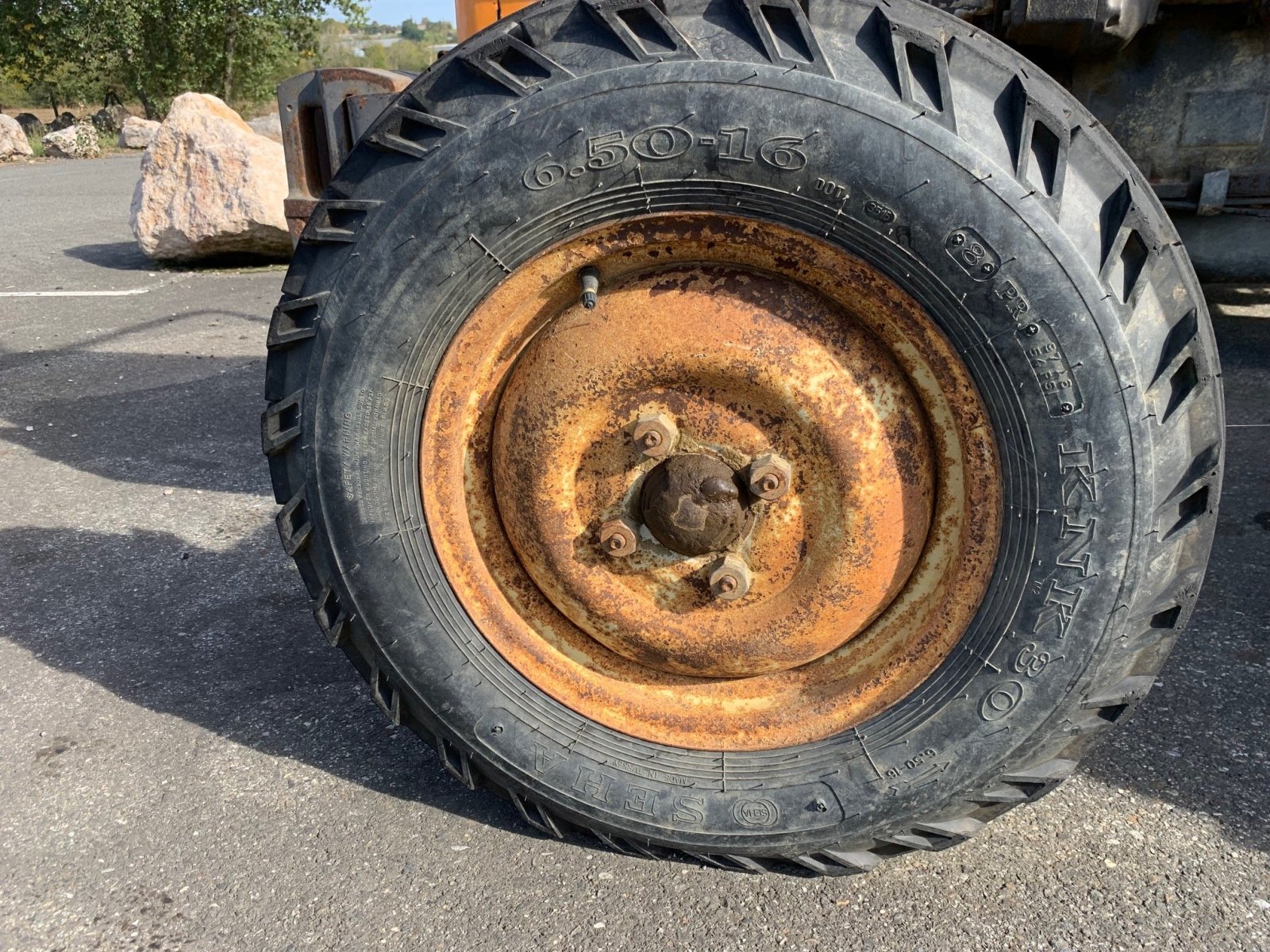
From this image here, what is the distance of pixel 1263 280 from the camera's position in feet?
11.5

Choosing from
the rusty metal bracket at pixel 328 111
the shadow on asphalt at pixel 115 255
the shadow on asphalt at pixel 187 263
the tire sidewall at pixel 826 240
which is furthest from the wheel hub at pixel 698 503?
the shadow on asphalt at pixel 115 255

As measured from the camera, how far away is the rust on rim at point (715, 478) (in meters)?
1.64

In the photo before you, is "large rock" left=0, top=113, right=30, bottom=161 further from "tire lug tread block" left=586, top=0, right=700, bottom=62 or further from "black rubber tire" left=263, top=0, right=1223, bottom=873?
"tire lug tread block" left=586, top=0, right=700, bottom=62

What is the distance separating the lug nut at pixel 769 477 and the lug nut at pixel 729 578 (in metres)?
0.13

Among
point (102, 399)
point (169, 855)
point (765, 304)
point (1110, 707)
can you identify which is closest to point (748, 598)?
point (765, 304)

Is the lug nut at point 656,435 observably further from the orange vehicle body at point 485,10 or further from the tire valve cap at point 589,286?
the orange vehicle body at point 485,10

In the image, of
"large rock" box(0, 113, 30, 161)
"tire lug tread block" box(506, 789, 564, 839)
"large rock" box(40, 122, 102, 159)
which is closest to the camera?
"tire lug tread block" box(506, 789, 564, 839)

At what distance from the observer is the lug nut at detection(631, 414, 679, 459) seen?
5.53 ft

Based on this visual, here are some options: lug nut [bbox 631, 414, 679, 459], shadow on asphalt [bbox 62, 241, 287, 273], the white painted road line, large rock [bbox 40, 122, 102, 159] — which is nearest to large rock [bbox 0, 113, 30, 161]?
large rock [bbox 40, 122, 102, 159]

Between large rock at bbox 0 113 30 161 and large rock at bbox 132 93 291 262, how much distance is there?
50.8 feet

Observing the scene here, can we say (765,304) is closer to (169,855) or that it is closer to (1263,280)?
(169,855)

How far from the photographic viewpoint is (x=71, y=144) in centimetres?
2152

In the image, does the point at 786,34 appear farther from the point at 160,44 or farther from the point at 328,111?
the point at 160,44

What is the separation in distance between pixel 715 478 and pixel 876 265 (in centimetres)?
44
